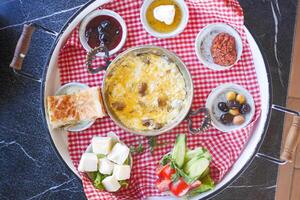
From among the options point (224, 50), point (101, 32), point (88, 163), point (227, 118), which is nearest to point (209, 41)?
point (224, 50)

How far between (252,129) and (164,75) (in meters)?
0.39

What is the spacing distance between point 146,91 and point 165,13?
0.29 metres

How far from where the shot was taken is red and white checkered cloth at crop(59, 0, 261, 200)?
1.92 metres

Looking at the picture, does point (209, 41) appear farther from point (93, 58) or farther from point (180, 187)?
point (180, 187)

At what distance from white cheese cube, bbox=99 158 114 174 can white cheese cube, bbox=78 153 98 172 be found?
0.06ft

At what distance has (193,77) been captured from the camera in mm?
1938

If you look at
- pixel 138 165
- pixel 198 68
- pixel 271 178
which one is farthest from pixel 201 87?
pixel 271 178

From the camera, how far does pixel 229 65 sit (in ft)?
6.26

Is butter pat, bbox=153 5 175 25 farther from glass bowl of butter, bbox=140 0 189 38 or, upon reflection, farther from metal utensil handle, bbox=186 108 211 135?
metal utensil handle, bbox=186 108 211 135

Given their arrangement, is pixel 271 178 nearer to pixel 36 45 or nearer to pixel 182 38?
pixel 182 38

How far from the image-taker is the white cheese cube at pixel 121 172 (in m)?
1.85

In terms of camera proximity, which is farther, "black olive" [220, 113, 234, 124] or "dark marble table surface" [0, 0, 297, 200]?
"dark marble table surface" [0, 0, 297, 200]

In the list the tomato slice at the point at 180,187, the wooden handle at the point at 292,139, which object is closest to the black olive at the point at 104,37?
the tomato slice at the point at 180,187

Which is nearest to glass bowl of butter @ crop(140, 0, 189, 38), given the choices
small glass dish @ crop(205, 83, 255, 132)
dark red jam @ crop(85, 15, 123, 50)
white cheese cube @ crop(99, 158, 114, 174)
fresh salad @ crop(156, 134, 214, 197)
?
dark red jam @ crop(85, 15, 123, 50)
